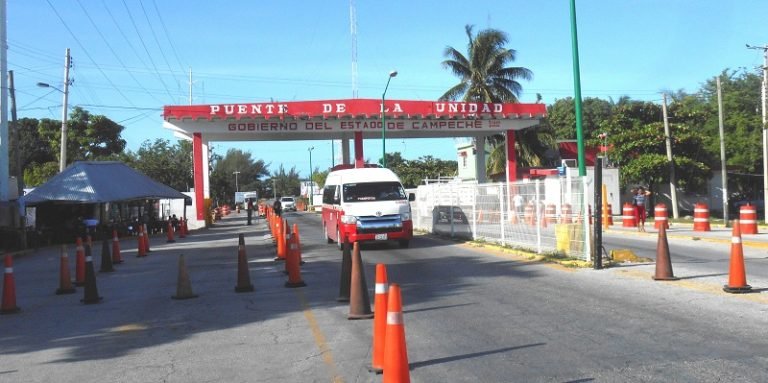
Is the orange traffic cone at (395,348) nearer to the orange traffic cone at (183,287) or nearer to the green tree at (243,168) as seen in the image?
the orange traffic cone at (183,287)

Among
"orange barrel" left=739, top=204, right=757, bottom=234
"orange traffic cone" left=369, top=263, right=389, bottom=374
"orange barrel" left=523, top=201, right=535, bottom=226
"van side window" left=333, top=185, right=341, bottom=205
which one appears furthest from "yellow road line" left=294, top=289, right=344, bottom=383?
"orange barrel" left=739, top=204, right=757, bottom=234

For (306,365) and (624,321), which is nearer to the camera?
(306,365)

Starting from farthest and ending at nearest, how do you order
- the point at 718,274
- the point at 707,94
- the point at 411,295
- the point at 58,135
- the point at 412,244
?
the point at 58,135, the point at 707,94, the point at 412,244, the point at 718,274, the point at 411,295

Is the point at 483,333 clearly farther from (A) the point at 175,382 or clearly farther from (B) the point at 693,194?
(B) the point at 693,194

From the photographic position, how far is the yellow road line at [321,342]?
605 cm

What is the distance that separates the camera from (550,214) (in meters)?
14.8

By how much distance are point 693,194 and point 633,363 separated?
43.2 m

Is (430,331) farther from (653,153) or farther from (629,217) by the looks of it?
(653,153)

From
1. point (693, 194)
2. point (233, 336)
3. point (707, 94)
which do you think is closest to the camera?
point (233, 336)

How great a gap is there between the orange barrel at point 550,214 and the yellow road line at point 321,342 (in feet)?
21.0

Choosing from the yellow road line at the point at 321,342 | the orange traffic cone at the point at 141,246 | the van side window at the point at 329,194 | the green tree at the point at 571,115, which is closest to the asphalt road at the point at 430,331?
the yellow road line at the point at 321,342

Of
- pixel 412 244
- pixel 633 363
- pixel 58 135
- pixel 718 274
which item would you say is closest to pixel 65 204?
pixel 412 244

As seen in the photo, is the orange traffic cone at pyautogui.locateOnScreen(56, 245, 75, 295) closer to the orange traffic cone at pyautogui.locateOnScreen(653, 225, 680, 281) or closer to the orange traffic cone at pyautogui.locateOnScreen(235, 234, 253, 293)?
the orange traffic cone at pyautogui.locateOnScreen(235, 234, 253, 293)

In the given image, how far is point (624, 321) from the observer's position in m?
7.81
